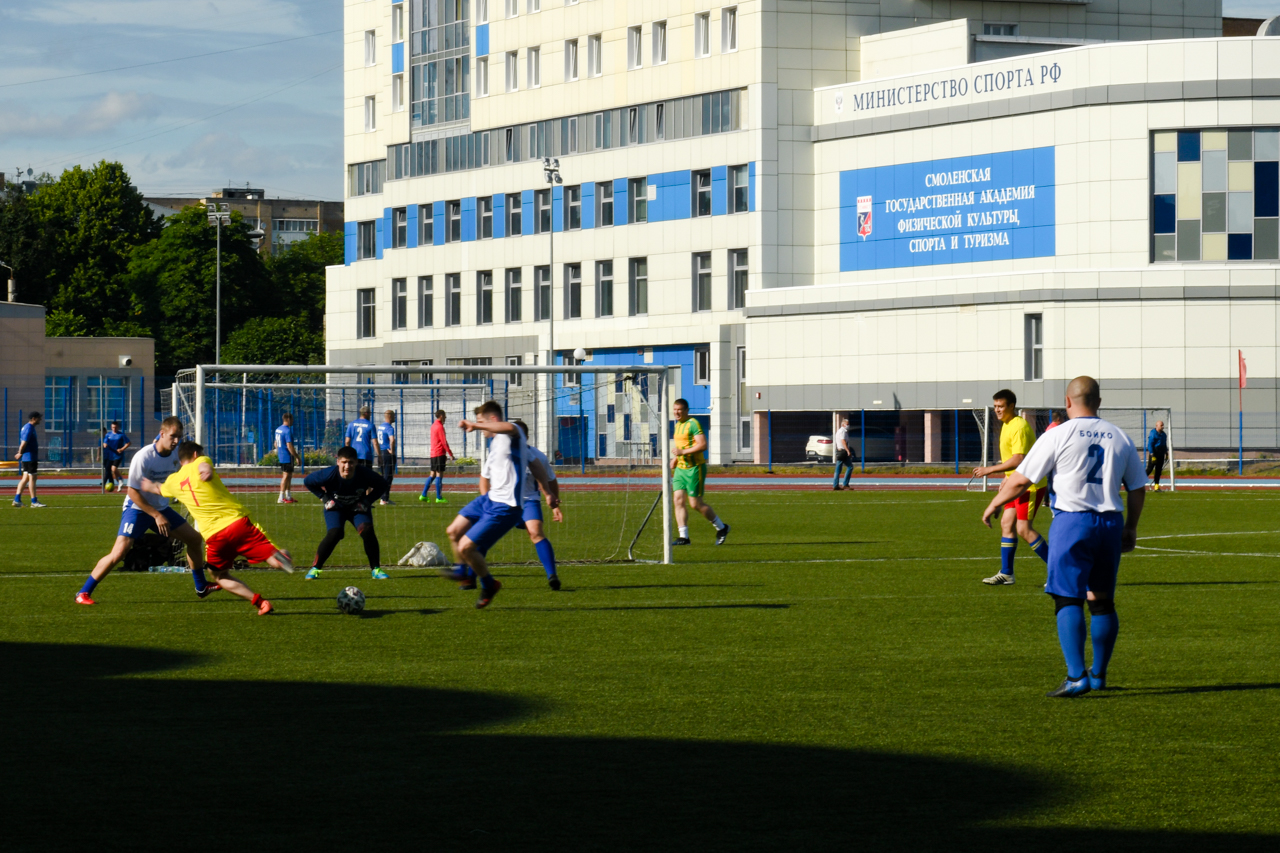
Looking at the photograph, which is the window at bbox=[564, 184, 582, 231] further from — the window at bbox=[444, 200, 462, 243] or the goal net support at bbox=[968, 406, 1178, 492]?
the goal net support at bbox=[968, 406, 1178, 492]

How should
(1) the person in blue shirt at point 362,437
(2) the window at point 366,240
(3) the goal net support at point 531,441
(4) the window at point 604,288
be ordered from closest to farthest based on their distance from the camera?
1. (3) the goal net support at point 531,441
2. (1) the person in blue shirt at point 362,437
3. (4) the window at point 604,288
4. (2) the window at point 366,240

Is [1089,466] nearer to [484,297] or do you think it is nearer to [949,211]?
[949,211]

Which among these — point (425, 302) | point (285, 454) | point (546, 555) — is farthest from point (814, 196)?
point (546, 555)

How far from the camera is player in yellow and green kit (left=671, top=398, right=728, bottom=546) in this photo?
78.6 ft

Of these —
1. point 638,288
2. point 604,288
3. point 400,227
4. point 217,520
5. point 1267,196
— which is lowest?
point 217,520

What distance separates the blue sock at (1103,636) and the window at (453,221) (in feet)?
233

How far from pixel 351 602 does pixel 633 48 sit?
5847 centimetres

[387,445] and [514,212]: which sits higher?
[514,212]

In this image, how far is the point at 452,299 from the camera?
3199 inches

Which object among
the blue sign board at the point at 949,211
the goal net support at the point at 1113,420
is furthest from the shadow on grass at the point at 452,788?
the blue sign board at the point at 949,211

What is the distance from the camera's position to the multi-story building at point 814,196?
5772 centimetres

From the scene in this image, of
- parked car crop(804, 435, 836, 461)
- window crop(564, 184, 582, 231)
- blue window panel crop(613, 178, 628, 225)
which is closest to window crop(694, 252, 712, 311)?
blue window panel crop(613, 178, 628, 225)

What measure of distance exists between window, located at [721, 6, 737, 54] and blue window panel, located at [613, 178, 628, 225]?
24.4ft

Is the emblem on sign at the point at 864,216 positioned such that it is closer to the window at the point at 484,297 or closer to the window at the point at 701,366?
the window at the point at 701,366
